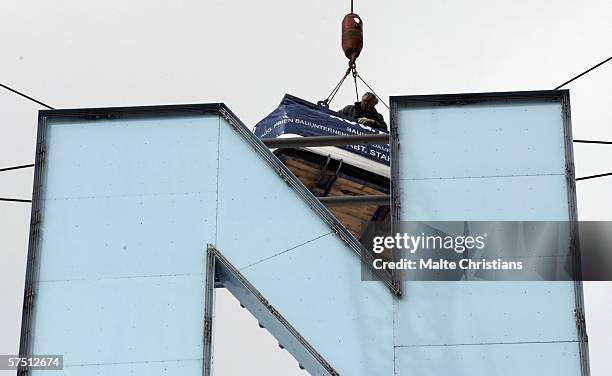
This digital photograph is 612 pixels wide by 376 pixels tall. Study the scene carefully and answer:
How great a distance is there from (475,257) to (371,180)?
6.24 m

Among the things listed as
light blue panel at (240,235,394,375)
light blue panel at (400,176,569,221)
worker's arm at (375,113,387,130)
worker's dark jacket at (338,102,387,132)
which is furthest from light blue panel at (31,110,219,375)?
worker's dark jacket at (338,102,387,132)

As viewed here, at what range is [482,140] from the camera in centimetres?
1377

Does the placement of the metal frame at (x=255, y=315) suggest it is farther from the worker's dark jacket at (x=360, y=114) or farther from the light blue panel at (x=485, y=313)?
the worker's dark jacket at (x=360, y=114)

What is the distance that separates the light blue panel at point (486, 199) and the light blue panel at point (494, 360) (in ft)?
4.57

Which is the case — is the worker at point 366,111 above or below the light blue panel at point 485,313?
above

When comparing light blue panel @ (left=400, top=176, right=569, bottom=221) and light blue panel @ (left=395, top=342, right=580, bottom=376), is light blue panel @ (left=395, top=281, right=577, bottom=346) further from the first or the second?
light blue panel @ (left=400, top=176, right=569, bottom=221)

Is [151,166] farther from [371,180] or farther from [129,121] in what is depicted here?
[371,180]

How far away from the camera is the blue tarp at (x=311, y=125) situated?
62.6 feet

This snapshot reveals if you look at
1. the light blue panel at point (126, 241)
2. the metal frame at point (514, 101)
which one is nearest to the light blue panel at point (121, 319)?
the light blue panel at point (126, 241)

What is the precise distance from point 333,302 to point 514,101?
9.76 feet

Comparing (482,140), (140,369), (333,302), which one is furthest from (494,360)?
(140,369)

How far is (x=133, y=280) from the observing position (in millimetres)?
13445

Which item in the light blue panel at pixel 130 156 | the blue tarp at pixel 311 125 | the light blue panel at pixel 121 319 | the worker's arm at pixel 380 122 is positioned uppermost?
the worker's arm at pixel 380 122

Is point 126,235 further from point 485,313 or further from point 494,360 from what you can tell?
point 494,360
